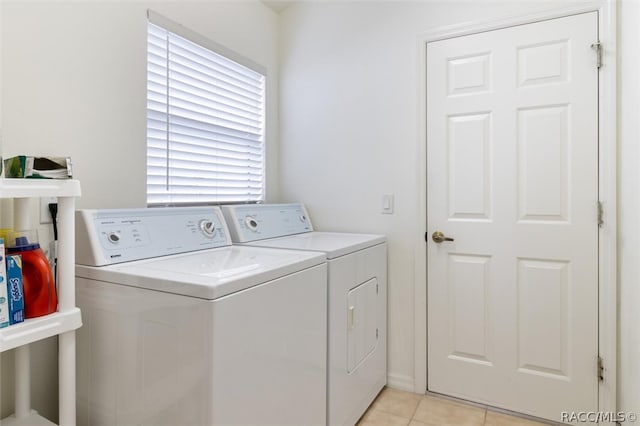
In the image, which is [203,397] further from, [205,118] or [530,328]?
[530,328]

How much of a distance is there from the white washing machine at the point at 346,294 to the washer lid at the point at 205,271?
0.84 feet

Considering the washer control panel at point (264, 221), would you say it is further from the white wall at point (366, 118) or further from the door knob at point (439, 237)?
the door knob at point (439, 237)

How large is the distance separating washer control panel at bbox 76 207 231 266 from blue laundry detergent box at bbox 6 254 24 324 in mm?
263

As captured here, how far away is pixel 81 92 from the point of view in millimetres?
1554

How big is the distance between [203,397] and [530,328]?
5.67ft

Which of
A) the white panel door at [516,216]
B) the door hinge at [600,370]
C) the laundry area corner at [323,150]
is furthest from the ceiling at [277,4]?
the door hinge at [600,370]

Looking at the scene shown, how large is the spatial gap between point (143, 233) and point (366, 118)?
1.50 meters

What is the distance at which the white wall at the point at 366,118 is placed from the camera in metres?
2.25

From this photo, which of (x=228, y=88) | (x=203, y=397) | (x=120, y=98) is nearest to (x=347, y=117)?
(x=228, y=88)

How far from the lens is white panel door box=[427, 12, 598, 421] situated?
1.89 meters

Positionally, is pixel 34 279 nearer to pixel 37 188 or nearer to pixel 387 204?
pixel 37 188

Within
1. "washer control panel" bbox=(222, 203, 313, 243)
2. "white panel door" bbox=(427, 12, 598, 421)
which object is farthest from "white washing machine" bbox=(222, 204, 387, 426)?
"white panel door" bbox=(427, 12, 598, 421)

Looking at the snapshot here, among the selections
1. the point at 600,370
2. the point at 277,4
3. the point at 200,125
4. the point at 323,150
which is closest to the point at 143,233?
the point at 200,125

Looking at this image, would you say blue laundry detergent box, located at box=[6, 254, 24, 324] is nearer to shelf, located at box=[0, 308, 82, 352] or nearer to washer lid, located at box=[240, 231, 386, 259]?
shelf, located at box=[0, 308, 82, 352]
